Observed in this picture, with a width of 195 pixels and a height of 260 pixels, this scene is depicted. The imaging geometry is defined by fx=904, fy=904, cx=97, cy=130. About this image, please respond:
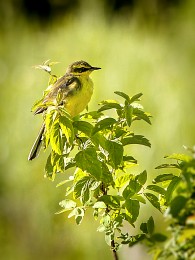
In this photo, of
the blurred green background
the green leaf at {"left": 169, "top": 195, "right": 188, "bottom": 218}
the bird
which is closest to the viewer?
the green leaf at {"left": 169, "top": 195, "right": 188, "bottom": 218}

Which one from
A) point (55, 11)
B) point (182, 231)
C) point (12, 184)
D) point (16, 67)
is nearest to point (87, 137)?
point (182, 231)

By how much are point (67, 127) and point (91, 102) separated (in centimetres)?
375

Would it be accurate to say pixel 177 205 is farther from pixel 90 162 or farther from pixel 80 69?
pixel 80 69

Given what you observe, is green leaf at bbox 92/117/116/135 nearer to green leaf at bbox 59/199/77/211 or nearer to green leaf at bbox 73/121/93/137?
green leaf at bbox 73/121/93/137

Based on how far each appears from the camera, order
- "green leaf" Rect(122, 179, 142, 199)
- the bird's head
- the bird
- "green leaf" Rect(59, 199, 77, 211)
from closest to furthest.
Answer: "green leaf" Rect(122, 179, 142, 199), "green leaf" Rect(59, 199, 77, 211), the bird, the bird's head

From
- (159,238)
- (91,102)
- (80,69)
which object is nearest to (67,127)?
(159,238)

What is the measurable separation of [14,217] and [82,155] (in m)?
4.39

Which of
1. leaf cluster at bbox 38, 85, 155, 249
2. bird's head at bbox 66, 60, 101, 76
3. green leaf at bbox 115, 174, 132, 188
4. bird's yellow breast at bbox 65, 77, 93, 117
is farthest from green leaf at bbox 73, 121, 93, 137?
bird's head at bbox 66, 60, 101, 76

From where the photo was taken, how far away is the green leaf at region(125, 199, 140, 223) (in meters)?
1.51

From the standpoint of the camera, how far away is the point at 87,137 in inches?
65.5

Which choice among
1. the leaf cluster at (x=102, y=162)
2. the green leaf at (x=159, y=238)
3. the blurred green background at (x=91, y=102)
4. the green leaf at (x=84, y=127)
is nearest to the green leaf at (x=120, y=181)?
the leaf cluster at (x=102, y=162)

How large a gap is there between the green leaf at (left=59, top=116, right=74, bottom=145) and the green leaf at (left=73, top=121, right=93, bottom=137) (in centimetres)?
3

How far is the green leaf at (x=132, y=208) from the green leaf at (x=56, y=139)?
0.16m

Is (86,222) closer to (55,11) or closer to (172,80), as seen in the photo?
(172,80)
